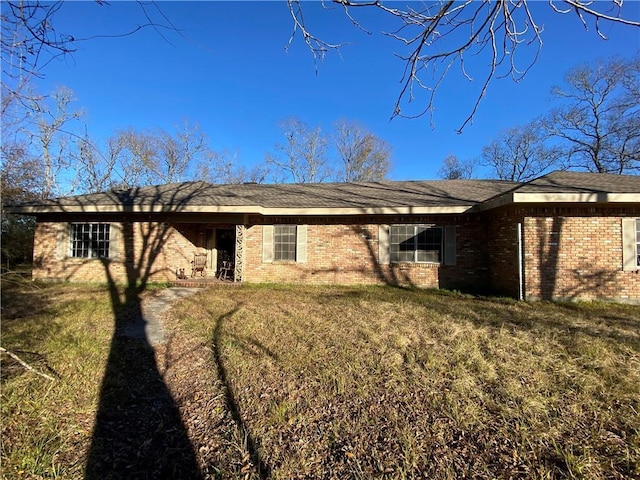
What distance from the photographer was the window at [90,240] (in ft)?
37.6

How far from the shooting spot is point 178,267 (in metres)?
11.6

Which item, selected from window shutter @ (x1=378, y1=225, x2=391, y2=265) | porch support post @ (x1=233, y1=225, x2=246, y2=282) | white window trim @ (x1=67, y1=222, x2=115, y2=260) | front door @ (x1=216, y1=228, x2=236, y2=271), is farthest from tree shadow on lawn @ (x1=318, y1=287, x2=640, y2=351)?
white window trim @ (x1=67, y1=222, x2=115, y2=260)

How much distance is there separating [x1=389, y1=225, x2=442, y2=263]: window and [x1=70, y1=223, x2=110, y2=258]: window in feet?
32.0

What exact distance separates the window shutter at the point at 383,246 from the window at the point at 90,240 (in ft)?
30.5

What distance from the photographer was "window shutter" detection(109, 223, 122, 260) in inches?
447

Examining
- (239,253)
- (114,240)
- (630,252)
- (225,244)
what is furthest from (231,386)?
(225,244)

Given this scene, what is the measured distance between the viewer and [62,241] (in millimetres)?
11523

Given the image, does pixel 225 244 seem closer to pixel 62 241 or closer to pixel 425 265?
pixel 62 241

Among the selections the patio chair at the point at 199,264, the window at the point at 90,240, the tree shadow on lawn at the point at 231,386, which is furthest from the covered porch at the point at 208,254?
the tree shadow on lawn at the point at 231,386

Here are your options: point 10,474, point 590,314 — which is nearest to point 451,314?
point 590,314

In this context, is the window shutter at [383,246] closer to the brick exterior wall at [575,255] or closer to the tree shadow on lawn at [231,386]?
the brick exterior wall at [575,255]

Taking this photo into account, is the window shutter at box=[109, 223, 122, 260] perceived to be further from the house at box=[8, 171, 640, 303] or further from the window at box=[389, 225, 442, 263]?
the window at box=[389, 225, 442, 263]

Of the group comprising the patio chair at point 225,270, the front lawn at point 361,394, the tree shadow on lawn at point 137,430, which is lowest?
the tree shadow on lawn at point 137,430

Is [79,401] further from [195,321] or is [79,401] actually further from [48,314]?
[48,314]
